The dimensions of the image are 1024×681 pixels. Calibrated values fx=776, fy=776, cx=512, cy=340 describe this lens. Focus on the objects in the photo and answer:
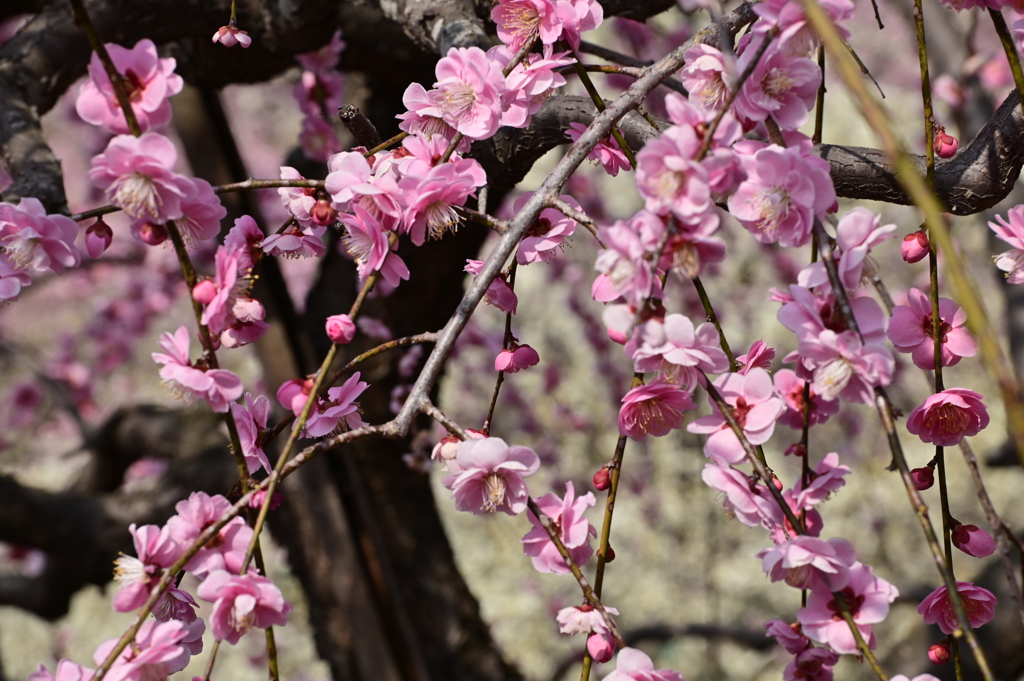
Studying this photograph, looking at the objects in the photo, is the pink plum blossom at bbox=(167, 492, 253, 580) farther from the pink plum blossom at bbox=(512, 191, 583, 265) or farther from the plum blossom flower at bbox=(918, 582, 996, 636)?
the plum blossom flower at bbox=(918, 582, 996, 636)

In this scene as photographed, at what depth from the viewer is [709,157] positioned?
1.80ft

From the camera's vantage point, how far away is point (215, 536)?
1.95 ft

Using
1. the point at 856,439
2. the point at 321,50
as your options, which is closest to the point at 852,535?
the point at 856,439

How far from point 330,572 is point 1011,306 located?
2.15 m

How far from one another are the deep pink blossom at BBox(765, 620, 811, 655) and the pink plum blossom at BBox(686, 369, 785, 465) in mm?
194

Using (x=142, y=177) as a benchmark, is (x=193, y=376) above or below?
below

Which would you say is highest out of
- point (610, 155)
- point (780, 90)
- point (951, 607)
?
point (780, 90)

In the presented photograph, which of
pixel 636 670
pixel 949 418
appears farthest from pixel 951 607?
pixel 636 670

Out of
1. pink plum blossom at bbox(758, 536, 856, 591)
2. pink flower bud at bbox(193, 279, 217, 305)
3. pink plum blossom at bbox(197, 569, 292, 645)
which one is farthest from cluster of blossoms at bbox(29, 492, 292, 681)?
pink plum blossom at bbox(758, 536, 856, 591)

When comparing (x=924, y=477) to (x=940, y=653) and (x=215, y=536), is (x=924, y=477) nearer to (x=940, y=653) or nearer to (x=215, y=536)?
(x=940, y=653)

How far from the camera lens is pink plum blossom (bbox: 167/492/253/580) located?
23.2 inches

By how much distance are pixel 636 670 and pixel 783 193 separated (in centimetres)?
39

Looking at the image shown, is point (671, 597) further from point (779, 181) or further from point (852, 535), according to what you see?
point (779, 181)

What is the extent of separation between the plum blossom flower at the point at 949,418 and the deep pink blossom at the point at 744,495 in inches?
6.4
